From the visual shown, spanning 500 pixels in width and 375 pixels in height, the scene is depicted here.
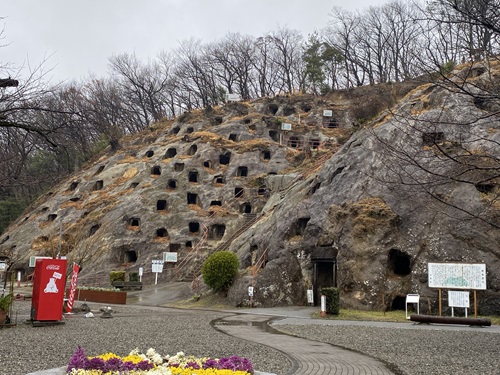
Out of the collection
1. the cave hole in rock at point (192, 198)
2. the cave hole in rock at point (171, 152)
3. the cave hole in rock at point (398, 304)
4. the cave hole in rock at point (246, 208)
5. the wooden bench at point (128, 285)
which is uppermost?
the cave hole in rock at point (171, 152)

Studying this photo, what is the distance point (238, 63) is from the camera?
80938 mm

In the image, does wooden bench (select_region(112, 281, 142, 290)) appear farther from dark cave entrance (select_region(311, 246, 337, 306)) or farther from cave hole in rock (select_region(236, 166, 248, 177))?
cave hole in rock (select_region(236, 166, 248, 177))

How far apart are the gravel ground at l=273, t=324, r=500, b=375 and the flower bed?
4325 millimetres

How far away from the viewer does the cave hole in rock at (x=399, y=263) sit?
1056 inches

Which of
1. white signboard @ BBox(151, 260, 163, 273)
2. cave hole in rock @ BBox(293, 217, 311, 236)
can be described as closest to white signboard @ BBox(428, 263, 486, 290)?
cave hole in rock @ BBox(293, 217, 311, 236)

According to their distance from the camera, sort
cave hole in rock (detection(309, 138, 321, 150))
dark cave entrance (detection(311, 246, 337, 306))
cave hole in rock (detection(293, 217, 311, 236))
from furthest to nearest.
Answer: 1. cave hole in rock (detection(309, 138, 321, 150))
2. cave hole in rock (detection(293, 217, 311, 236))
3. dark cave entrance (detection(311, 246, 337, 306))

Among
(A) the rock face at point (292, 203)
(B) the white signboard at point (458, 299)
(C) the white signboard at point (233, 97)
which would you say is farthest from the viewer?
(C) the white signboard at point (233, 97)

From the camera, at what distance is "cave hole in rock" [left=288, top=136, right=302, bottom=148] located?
62797mm

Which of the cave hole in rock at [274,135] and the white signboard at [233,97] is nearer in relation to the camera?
the cave hole in rock at [274,135]

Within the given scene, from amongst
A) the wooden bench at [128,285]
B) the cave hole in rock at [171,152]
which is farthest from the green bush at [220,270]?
the cave hole in rock at [171,152]

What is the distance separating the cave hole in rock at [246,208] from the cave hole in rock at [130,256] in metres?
12.2

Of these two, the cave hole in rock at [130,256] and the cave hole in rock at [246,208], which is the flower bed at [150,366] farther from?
the cave hole in rock at [246,208]

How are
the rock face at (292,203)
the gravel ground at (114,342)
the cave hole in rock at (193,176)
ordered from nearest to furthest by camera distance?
1. the gravel ground at (114,342)
2. the rock face at (292,203)
3. the cave hole in rock at (193,176)

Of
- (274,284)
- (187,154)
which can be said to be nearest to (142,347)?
(274,284)
